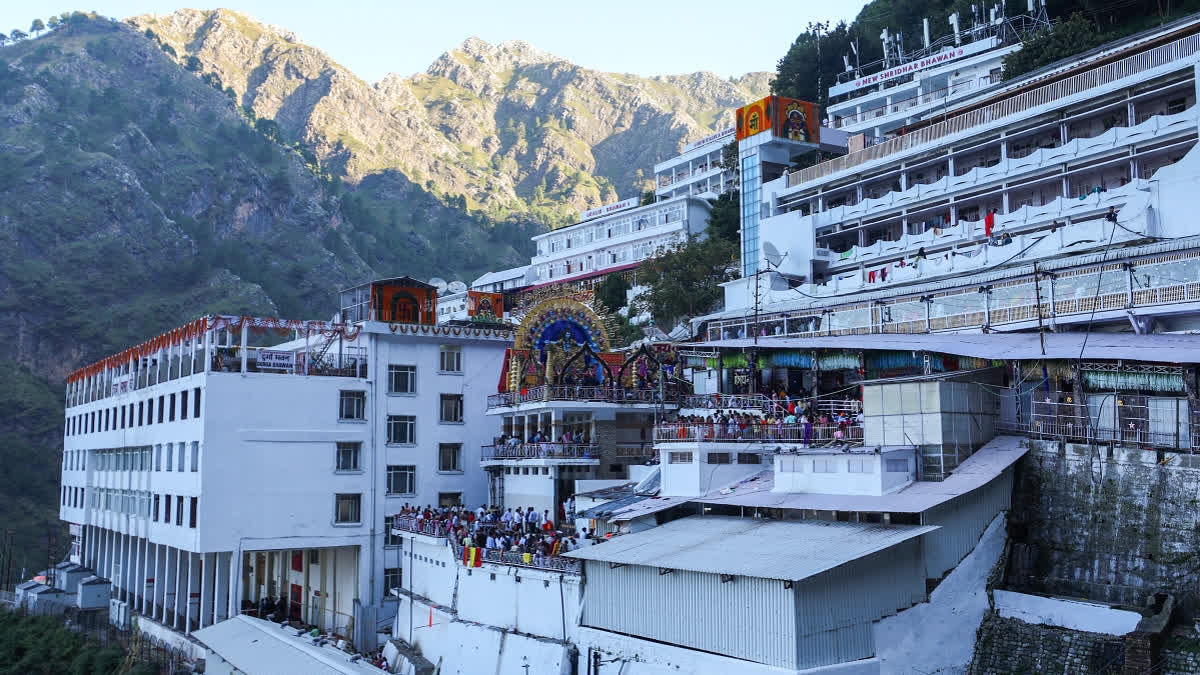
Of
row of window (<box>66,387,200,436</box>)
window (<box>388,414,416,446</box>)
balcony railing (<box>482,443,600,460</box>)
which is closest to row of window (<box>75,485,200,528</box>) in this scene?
row of window (<box>66,387,200,436</box>)

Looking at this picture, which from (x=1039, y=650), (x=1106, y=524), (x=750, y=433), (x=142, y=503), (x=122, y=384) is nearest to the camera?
(x=1039, y=650)

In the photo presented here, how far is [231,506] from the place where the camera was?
143ft

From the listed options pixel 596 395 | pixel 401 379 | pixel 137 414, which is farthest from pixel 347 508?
pixel 137 414

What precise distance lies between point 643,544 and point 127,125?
142 m

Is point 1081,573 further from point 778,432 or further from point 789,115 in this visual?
point 789,115

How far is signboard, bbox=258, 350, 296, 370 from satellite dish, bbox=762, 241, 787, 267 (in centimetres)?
2680

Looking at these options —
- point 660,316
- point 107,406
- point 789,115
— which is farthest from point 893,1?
point 107,406

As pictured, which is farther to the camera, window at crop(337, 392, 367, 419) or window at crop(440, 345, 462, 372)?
window at crop(440, 345, 462, 372)

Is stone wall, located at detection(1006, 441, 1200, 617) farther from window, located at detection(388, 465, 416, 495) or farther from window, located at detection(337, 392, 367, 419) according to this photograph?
window, located at detection(337, 392, 367, 419)

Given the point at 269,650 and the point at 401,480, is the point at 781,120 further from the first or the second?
the point at 269,650

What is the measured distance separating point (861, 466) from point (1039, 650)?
20.1 ft

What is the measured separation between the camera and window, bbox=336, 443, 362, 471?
4594 centimetres

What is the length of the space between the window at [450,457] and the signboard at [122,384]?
20396 mm

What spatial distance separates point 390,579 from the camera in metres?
46.0
